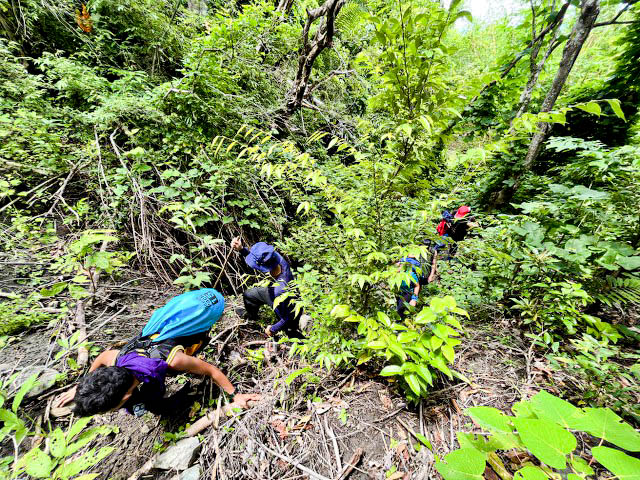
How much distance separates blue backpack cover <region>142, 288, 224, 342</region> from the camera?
2189 mm

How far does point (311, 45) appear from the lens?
4.02 meters

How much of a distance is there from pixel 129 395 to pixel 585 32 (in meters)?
6.48

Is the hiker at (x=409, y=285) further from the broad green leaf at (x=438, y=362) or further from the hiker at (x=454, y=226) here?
the hiker at (x=454, y=226)

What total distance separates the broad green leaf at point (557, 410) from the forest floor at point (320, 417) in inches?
23.5

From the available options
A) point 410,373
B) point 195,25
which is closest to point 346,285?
point 410,373

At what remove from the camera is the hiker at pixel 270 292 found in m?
3.02

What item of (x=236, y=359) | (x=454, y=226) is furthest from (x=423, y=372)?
(x=454, y=226)

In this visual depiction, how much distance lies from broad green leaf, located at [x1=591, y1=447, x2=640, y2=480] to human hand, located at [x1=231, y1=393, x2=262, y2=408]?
2.26 meters

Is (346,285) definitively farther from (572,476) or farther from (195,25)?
(195,25)

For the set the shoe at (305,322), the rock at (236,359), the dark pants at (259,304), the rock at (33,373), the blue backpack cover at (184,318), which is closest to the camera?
the rock at (33,373)

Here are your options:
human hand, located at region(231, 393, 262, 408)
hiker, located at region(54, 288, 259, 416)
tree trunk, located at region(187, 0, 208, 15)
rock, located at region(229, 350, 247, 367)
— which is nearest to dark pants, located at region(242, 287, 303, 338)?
rock, located at region(229, 350, 247, 367)

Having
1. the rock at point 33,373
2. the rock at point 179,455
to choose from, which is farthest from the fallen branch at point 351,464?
the rock at point 33,373

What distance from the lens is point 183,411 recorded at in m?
2.25

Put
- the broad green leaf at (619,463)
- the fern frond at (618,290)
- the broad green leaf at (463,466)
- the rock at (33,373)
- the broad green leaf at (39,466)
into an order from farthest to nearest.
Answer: the rock at (33,373), the fern frond at (618,290), the broad green leaf at (39,466), the broad green leaf at (463,466), the broad green leaf at (619,463)
